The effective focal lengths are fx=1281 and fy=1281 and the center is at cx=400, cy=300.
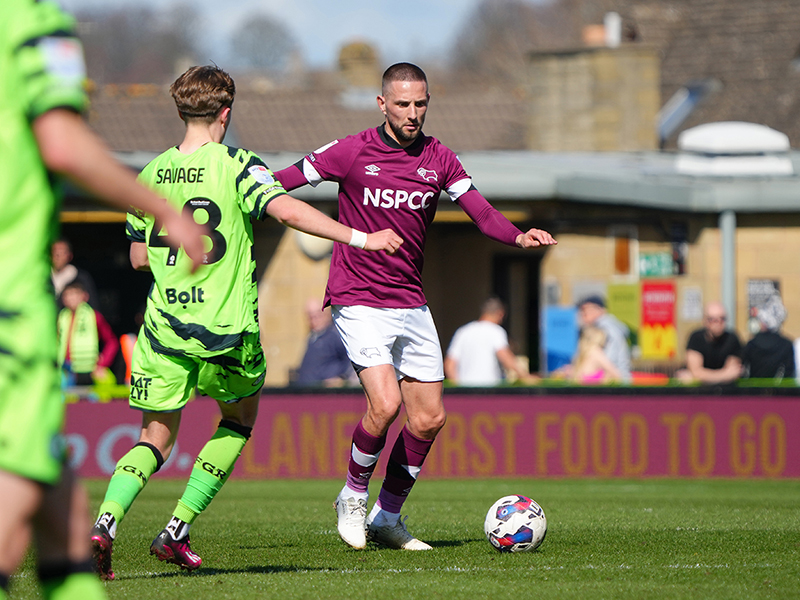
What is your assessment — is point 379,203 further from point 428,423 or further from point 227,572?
point 227,572

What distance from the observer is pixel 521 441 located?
45.7 ft

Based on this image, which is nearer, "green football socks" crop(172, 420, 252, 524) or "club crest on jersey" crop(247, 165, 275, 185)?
"club crest on jersey" crop(247, 165, 275, 185)

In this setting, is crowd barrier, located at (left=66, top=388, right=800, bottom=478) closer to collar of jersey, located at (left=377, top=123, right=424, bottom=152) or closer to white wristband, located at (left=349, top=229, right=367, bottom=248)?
collar of jersey, located at (left=377, top=123, right=424, bottom=152)

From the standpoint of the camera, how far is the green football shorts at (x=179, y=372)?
5.55m

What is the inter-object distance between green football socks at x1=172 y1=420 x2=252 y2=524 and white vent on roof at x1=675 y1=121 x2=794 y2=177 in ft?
53.2

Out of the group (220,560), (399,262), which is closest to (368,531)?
(220,560)

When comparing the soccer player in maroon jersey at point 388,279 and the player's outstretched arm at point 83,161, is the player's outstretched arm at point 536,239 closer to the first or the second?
the soccer player in maroon jersey at point 388,279

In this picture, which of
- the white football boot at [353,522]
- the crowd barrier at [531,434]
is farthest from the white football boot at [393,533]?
the crowd barrier at [531,434]

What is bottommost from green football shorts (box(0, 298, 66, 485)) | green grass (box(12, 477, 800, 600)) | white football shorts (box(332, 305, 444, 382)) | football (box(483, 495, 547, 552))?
green grass (box(12, 477, 800, 600))

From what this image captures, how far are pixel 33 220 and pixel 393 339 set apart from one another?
3.63 meters

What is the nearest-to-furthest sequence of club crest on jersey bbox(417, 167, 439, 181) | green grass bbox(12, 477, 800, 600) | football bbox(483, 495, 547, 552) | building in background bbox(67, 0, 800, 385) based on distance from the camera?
green grass bbox(12, 477, 800, 600), football bbox(483, 495, 547, 552), club crest on jersey bbox(417, 167, 439, 181), building in background bbox(67, 0, 800, 385)

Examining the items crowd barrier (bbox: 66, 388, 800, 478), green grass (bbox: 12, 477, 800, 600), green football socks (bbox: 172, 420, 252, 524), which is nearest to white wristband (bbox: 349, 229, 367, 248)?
green football socks (bbox: 172, 420, 252, 524)

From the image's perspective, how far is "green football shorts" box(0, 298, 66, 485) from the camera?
2887mm

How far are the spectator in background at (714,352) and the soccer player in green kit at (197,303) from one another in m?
9.92
